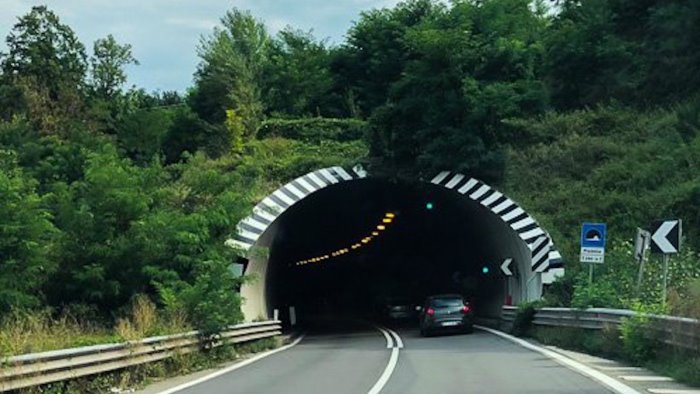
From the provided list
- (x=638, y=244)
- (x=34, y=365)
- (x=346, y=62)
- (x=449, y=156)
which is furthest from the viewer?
(x=346, y=62)

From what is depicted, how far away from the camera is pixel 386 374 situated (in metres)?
16.8

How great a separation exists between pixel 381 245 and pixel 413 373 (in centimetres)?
4401

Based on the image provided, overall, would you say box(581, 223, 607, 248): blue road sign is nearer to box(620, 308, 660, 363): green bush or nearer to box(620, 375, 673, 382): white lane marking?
box(620, 308, 660, 363): green bush

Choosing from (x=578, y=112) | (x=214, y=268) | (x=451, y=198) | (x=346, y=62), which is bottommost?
(x=214, y=268)

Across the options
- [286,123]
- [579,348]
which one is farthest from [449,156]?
[286,123]

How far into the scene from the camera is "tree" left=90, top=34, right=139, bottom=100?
224 ft

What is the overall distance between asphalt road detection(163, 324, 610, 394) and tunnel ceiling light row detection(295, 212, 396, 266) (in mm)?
25416

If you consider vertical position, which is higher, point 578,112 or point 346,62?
point 346,62

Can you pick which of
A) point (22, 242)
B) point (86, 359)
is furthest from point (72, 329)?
point (86, 359)

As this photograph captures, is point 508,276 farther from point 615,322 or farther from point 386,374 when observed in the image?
point 386,374

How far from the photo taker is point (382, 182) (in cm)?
3969

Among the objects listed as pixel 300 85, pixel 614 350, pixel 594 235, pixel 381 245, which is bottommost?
pixel 614 350

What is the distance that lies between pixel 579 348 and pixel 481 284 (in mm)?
21804

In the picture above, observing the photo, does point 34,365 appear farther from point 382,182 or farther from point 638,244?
point 382,182
